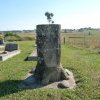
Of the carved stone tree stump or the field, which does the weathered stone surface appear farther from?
the field

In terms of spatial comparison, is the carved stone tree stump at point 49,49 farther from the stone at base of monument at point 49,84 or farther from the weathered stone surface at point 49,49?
the stone at base of monument at point 49,84

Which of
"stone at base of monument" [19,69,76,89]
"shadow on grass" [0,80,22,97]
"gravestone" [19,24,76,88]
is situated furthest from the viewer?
"gravestone" [19,24,76,88]

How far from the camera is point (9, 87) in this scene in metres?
9.80

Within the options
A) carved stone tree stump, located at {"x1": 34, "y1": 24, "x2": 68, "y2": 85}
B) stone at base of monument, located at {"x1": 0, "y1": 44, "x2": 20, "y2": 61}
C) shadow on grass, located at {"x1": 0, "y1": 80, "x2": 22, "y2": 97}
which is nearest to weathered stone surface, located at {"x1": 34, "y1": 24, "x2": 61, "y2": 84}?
carved stone tree stump, located at {"x1": 34, "y1": 24, "x2": 68, "y2": 85}

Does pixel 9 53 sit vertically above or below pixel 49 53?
below

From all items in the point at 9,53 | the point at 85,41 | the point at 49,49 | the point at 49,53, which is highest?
the point at 49,49

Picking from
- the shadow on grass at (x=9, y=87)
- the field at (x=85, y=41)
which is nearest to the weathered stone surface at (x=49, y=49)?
the shadow on grass at (x=9, y=87)

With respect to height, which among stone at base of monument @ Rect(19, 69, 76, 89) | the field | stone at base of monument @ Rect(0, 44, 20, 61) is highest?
stone at base of monument @ Rect(19, 69, 76, 89)

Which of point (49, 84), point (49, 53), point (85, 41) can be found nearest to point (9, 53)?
point (49, 53)

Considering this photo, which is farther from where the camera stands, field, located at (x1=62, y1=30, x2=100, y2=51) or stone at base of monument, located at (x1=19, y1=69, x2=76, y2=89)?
field, located at (x1=62, y1=30, x2=100, y2=51)

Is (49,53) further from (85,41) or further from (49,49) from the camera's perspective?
(85,41)

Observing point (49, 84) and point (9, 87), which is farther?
point (49, 84)

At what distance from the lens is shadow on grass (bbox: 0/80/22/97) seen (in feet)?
30.2

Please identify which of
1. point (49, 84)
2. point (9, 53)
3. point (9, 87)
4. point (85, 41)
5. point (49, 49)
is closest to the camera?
point (9, 87)
